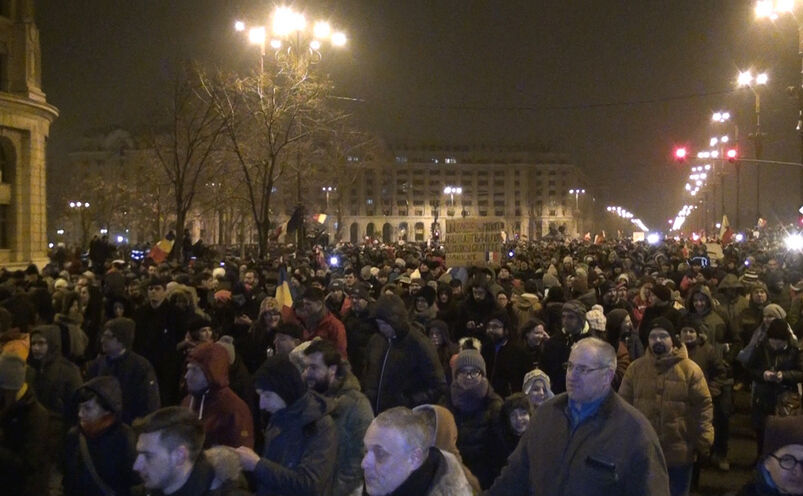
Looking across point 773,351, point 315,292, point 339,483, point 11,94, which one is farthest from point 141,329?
point 11,94

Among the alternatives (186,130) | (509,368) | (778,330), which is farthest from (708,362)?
(186,130)

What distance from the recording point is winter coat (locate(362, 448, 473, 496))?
3309 mm

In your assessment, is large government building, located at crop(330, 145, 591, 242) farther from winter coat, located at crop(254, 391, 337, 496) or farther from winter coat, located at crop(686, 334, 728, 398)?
winter coat, located at crop(254, 391, 337, 496)

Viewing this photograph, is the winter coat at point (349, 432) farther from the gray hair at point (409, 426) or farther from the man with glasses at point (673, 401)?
the man with glasses at point (673, 401)

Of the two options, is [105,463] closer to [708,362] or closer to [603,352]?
[603,352]

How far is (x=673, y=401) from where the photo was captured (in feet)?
21.5

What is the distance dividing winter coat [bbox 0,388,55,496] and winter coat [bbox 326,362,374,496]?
72.2 inches

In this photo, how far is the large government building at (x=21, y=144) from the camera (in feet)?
122

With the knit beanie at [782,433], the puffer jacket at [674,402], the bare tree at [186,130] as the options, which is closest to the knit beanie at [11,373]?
the puffer jacket at [674,402]

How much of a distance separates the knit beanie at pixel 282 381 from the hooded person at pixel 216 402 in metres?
0.89

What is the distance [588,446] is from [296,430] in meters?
1.45

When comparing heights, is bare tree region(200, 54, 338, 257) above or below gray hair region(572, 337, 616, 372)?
above

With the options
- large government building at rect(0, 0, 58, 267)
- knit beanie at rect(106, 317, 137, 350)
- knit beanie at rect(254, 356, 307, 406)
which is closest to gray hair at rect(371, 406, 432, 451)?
knit beanie at rect(254, 356, 307, 406)

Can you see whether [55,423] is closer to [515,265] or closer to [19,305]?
[19,305]
